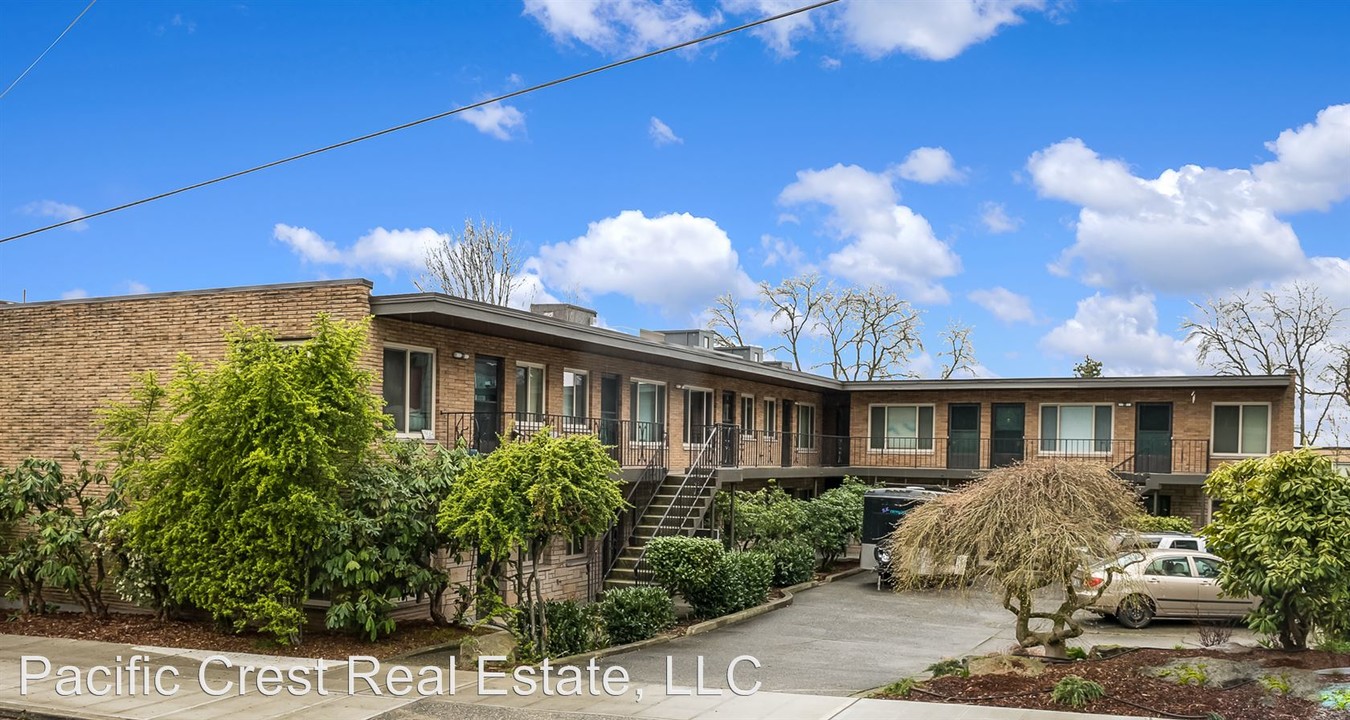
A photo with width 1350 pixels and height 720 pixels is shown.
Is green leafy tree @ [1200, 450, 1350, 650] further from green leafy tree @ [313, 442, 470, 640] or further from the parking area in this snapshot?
green leafy tree @ [313, 442, 470, 640]

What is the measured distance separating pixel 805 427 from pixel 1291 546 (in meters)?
23.5

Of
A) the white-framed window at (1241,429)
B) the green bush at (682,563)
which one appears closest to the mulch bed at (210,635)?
the green bush at (682,563)

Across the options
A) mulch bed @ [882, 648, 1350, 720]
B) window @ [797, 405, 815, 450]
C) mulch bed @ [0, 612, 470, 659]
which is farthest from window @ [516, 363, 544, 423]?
window @ [797, 405, 815, 450]

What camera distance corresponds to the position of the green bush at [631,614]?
17.5 metres

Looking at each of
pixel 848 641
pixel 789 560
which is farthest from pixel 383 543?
pixel 789 560

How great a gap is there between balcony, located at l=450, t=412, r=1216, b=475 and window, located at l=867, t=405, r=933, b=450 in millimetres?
41

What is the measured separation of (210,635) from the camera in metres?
17.2

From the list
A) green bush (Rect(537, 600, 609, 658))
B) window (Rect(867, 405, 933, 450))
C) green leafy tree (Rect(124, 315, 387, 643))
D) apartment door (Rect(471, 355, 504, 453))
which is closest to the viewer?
green leafy tree (Rect(124, 315, 387, 643))

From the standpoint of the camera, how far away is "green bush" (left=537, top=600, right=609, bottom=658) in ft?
53.0

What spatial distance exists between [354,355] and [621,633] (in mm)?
5693

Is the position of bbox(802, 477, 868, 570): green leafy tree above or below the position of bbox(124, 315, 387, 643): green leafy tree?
below

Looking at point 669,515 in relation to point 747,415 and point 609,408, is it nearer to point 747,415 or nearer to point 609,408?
point 609,408

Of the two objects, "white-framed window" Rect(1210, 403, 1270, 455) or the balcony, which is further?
"white-framed window" Rect(1210, 403, 1270, 455)

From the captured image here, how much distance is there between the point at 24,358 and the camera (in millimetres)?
21438
